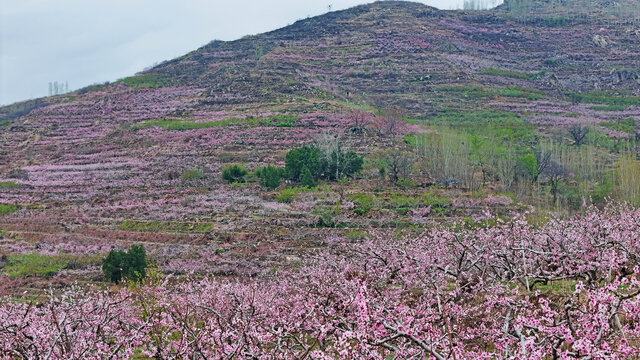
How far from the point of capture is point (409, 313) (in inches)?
318

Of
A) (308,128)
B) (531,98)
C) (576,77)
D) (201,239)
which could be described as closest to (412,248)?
(201,239)

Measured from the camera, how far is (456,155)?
132 ft

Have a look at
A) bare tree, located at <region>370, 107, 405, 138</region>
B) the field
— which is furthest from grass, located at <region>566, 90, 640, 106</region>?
bare tree, located at <region>370, 107, 405, 138</region>

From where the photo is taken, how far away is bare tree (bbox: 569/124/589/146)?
4848 centimetres

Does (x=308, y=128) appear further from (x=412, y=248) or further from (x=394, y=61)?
(x=412, y=248)

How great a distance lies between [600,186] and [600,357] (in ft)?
116

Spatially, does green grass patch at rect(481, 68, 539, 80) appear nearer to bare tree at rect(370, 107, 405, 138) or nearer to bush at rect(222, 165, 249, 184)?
bare tree at rect(370, 107, 405, 138)

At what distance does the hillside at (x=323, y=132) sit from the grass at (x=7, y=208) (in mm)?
154

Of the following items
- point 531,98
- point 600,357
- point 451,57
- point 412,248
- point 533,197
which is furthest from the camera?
point 451,57

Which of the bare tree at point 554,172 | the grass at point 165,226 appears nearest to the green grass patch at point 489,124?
the bare tree at point 554,172

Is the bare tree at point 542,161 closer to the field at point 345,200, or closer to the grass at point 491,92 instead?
the field at point 345,200

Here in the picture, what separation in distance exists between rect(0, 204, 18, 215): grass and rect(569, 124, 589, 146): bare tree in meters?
49.3

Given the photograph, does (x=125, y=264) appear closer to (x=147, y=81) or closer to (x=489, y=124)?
(x=489, y=124)

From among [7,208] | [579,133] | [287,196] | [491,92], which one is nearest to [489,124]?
[579,133]
